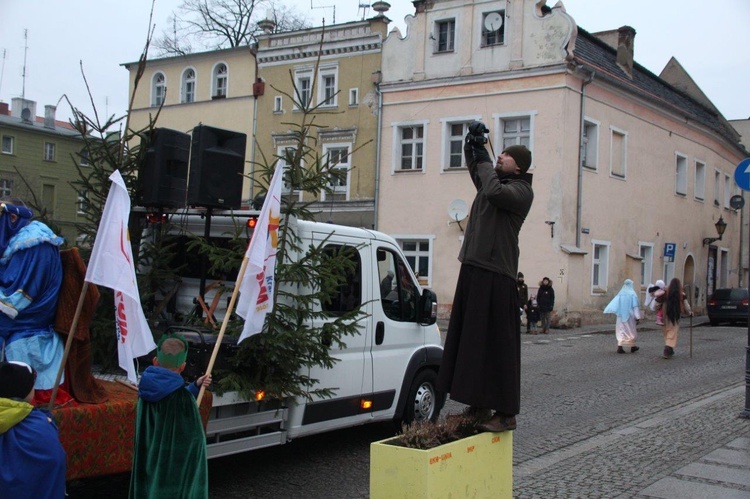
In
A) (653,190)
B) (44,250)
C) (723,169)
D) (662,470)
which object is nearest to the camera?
(44,250)

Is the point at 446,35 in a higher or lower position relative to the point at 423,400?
higher

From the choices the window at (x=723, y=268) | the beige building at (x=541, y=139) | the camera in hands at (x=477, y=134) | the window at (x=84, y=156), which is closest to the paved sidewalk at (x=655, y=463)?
the camera in hands at (x=477, y=134)

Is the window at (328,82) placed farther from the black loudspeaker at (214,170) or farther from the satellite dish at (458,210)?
the black loudspeaker at (214,170)

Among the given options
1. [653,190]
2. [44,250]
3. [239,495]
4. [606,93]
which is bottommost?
[239,495]

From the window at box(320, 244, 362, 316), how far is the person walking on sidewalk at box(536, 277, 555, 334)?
705 inches

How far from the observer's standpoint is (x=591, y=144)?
95.7 ft

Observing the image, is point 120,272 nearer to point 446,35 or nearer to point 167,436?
point 167,436

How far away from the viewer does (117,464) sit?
5.29 metres

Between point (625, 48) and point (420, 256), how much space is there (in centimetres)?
1210

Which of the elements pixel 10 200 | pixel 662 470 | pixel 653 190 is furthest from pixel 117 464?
pixel 653 190

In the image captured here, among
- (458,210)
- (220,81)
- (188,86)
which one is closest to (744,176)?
(458,210)

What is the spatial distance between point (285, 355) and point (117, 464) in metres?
1.60

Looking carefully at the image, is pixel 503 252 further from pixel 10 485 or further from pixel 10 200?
pixel 10 200

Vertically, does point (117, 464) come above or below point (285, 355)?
below
